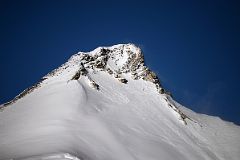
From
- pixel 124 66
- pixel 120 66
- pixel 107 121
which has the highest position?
pixel 120 66

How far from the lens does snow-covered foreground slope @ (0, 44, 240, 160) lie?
1861 cm

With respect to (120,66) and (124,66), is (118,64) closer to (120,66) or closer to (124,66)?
(120,66)

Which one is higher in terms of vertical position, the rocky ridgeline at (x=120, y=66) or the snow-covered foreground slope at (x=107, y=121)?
the rocky ridgeline at (x=120, y=66)

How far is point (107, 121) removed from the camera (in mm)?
26625

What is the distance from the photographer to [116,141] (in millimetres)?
22438

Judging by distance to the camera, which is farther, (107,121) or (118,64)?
(118,64)

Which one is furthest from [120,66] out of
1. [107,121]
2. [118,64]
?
[107,121]

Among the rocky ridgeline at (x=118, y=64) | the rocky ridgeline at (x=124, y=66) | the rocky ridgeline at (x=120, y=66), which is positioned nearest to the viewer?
the rocky ridgeline at (x=118, y=64)

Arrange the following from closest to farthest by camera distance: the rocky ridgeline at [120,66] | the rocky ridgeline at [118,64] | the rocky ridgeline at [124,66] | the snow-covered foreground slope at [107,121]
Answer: the snow-covered foreground slope at [107,121] → the rocky ridgeline at [118,64] → the rocky ridgeline at [124,66] → the rocky ridgeline at [120,66]

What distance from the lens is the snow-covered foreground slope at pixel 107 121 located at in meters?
18.6

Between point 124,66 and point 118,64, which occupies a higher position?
point 118,64

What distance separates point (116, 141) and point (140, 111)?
1210 cm

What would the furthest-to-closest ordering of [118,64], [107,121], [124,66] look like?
[118,64], [124,66], [107,121]

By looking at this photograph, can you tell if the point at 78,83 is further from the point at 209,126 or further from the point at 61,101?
the point at 209,126
